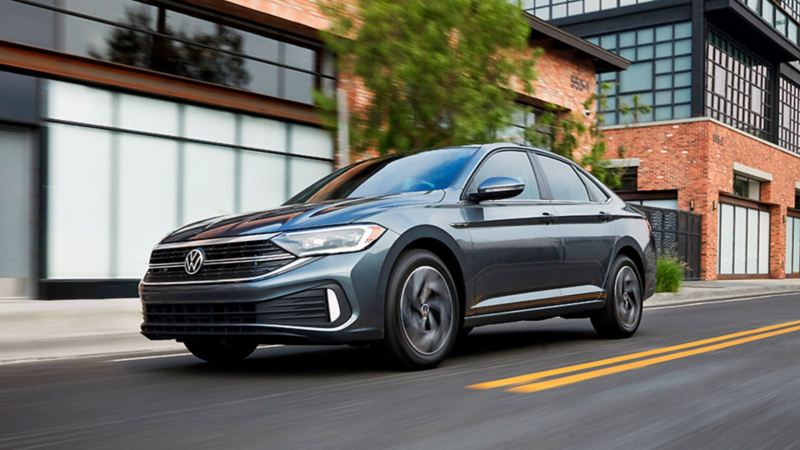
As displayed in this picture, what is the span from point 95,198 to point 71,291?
1.39 meters

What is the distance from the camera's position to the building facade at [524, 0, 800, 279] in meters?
32.9

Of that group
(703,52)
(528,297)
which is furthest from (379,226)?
(703,52)

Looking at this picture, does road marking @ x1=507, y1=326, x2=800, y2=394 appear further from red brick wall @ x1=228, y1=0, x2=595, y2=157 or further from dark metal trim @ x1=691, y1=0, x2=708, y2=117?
dark metal trim @ x1=691, y1=0, x2=708, y2=117

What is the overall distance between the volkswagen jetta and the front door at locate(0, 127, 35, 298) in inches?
265

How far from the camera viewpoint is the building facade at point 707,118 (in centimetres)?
3291

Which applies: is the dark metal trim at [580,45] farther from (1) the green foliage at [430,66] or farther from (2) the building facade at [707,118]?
(1) the green foliage at [430,66]

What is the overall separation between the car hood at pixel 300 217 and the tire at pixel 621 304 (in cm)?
257

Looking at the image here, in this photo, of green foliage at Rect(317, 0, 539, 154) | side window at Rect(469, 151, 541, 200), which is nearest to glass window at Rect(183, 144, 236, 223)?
green foliage at Rect(317, 0, 539, 154)

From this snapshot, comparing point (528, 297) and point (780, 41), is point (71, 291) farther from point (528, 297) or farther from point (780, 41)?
point (780, 41)

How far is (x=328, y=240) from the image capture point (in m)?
5.66

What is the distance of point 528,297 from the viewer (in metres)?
7.13

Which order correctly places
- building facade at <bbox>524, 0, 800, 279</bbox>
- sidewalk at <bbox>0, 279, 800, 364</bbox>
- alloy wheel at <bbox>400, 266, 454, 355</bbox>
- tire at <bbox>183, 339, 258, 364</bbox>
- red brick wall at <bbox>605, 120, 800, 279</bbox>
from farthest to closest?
building facade at <bbox>524, 0, 800, 279</bbox>
red brick wall at <bbox>605, 120, 800, 279</bbox>
sidewalk at <bbox>0, 279, 800, 364</bbox>
tire at <bbox>183, 339, 258, 364</bbox>
alloy wheel at <bbox>400, 266, 454, 355</bbox>

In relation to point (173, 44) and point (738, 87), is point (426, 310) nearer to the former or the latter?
point (173, 44)

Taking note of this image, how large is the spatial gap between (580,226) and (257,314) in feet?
11.3
